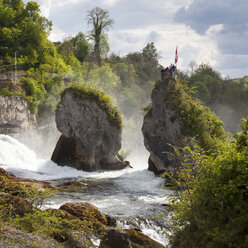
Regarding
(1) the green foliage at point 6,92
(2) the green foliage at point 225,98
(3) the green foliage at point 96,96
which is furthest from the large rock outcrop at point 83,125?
(2) the green foliage at point 225,98

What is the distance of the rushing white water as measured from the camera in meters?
14.1

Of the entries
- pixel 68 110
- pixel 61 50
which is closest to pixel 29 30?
pixel 61 50

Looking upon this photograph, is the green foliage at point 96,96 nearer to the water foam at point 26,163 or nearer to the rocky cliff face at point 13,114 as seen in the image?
A: the water foam at point 26,163

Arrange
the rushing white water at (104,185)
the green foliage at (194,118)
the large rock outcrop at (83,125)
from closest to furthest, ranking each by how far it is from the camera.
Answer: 1. the rushing white water at (104,185)
2. the green foliage at (194,118)
3. the large rock outcrop at (83,125)

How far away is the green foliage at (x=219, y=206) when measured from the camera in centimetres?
562

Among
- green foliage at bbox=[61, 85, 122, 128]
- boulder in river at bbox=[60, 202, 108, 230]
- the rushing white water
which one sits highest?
green foliage at bbox=[61, 85, 122, 128]

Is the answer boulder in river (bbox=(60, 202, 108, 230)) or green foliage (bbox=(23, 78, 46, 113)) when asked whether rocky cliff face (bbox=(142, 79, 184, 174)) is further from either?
green foliage (bbox=(23, 78, 46, 113))

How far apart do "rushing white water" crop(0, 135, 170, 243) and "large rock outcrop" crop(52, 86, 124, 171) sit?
4.19ft

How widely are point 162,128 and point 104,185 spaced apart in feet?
26.1

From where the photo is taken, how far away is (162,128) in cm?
2506

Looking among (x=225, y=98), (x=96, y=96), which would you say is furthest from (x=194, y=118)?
(x=225, y=98)

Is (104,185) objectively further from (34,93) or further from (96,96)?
(34,93)

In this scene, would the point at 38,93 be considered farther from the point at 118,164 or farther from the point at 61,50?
the point at 61,50

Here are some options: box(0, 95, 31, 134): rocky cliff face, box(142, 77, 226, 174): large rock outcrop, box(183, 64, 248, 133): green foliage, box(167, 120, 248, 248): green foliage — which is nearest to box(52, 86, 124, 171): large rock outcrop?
box(142, 77, 226, 174): large rock outcrop
